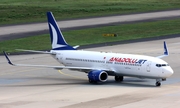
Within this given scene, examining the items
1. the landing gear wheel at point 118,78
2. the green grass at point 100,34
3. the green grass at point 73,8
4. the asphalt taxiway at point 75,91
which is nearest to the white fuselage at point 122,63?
the asphalt taxiway at point 75,91

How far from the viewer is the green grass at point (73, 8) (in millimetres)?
123412

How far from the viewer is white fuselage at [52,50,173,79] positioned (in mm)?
53562

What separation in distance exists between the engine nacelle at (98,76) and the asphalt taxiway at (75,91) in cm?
50

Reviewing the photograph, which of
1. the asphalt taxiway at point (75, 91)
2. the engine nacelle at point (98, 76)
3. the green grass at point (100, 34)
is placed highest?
the green grass at point (100, 34)

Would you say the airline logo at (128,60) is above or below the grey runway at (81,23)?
below

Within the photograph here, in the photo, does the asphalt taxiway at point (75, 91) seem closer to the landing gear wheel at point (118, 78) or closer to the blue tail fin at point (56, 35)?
the landing gear wheel at point (118, 78)

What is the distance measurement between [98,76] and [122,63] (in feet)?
8.29

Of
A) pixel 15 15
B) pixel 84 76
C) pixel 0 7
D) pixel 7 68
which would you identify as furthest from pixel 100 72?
pixel 0 7

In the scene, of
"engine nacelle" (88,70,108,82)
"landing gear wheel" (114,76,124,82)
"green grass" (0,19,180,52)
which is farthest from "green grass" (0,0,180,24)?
"engine nacelle" (88,70,108,82)

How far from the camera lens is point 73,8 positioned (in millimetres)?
135500

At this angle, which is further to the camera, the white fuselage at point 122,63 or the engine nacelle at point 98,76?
the engine nacelle at point 98,76

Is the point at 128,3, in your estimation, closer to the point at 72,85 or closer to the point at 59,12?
the point at 59,12

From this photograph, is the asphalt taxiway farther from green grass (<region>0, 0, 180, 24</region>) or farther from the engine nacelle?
green grass (<region>0, 0, 180, 24</region>)

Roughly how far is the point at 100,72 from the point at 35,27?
54.5 meters
